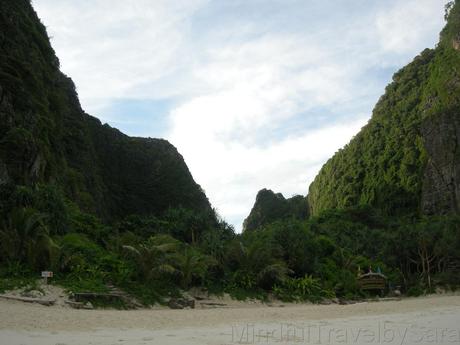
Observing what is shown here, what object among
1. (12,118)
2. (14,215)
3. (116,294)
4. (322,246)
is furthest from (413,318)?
(12,118)

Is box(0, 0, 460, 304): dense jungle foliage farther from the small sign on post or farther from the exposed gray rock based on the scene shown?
the exposed gray rock

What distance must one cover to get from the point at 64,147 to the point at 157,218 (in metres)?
9.29

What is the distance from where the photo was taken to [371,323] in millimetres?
10430

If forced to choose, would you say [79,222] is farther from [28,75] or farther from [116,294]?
[116,294]

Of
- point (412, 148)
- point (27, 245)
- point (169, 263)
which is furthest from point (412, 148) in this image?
point (27, 245)

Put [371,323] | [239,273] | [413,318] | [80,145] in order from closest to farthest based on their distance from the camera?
[371,323] < [413,318] < [239,273] < [80,145]

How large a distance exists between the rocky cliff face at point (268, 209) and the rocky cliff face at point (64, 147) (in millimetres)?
27052

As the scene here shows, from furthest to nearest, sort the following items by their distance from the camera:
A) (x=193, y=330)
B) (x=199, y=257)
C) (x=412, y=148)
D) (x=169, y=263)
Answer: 1. (x=412, y=148)
2. (x=199, y=257)
3. (x=169, y=263)
4. (x=193, y=330)

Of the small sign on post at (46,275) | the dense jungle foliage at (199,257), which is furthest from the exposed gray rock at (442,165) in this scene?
the small sign on post at (46,275)

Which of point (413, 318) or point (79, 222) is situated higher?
point (79, 222)

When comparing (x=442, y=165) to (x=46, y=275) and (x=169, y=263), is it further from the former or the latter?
(x=46, y=275)

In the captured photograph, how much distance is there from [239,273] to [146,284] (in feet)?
14.4

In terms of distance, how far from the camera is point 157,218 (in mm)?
37844

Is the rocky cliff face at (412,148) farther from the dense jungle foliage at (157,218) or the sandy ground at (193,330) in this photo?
the sandy ground at (193,330)
